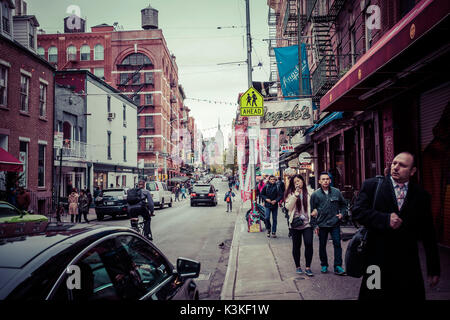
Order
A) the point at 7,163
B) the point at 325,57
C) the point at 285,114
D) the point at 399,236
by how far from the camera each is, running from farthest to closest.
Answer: the point at 325,57, the point at 7,163, the point at 285,114, the point at 399,236

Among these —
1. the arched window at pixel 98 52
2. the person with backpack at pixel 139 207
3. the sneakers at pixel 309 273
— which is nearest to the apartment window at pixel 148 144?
the arched window at pixel 98 52

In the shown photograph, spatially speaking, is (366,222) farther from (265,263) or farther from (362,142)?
(362,142)

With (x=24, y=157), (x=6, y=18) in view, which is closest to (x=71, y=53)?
(x=6, y=18)

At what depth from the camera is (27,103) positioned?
20516 mm

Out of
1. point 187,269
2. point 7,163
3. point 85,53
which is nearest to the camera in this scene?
point 187,269

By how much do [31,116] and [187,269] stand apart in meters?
20.6

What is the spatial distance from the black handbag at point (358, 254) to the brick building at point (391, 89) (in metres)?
3.27

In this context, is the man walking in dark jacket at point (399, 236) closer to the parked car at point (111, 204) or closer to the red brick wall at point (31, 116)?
the parked car at point (111, 204)

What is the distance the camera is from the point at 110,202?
19047mm

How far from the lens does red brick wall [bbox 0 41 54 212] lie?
18875mm

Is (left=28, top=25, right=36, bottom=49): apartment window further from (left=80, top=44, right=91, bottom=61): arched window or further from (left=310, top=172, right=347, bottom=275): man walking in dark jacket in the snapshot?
(left=80, top=44, right=91, bottom=61): arched window

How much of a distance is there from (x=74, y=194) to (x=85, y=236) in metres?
16.7

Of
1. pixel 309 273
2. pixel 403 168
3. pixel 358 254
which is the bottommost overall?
pixel 309 273

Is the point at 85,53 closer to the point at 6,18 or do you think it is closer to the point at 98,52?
the point at 98,52
